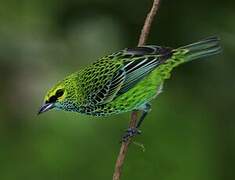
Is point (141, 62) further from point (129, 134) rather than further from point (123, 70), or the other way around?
point (129, 134)

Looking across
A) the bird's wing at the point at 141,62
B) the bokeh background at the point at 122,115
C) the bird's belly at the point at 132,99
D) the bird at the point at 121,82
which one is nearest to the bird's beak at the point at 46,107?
the bird at the point at 121,82

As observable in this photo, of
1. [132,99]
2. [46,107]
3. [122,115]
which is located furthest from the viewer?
[122,115]

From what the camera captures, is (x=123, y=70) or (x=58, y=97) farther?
(x=123, y=70)

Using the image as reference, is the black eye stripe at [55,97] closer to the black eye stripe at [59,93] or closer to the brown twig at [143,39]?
the black eye stripe at [59,93]

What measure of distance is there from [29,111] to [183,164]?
162 cm

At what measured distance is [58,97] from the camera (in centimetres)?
176

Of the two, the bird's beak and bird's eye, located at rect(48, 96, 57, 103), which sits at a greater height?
bird's eye, located at rect(48, 96, 57, 103)

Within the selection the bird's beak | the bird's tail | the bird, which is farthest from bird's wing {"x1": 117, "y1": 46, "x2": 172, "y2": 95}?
the bird's beak

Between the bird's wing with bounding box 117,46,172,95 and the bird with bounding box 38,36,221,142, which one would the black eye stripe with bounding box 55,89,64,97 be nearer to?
the bird with bounding box 38,36,221,142

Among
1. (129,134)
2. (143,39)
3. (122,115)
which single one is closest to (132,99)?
(129,134)

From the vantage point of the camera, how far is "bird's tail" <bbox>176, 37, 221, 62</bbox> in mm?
1607

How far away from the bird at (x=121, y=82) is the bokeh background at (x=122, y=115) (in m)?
1.51

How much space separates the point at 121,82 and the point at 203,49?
1.21 ft

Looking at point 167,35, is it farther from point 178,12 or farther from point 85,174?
point 85,174
